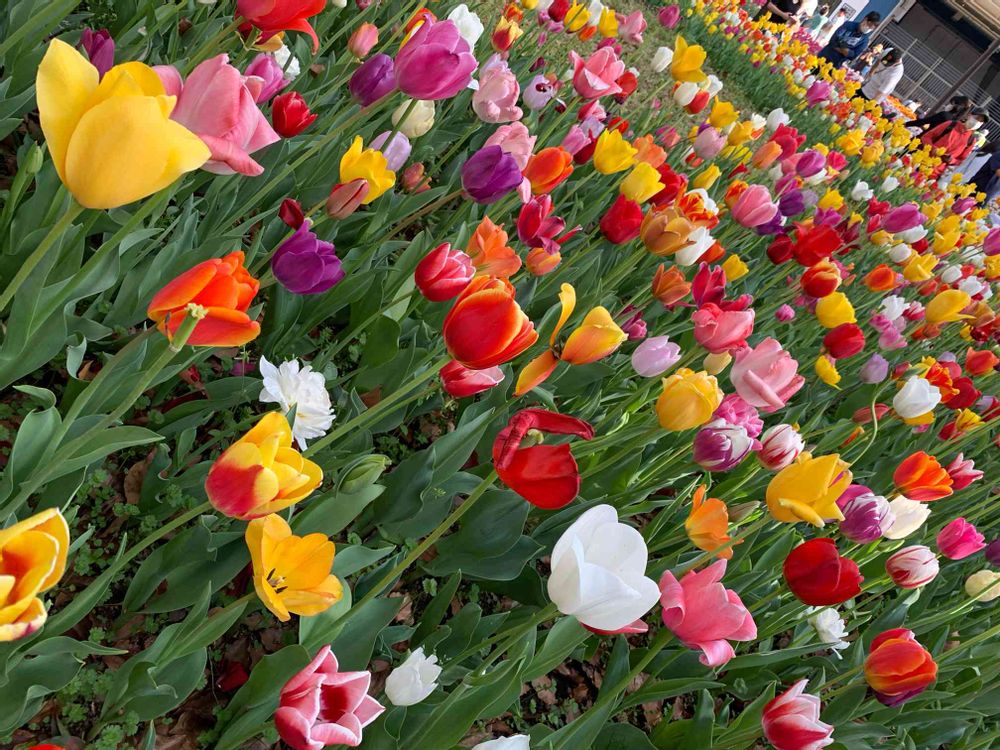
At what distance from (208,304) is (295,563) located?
12.1 inches

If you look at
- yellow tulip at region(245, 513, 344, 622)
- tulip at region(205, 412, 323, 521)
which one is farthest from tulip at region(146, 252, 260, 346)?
yellow tulip at region(245, 513, 344, 622)

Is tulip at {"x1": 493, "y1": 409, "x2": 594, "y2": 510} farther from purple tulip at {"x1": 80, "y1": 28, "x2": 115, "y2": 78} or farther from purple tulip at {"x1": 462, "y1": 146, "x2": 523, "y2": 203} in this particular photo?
purple tulip at {"x1": 80, "y1": 28, "x2": 115, "y2": 78}

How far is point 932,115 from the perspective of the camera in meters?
12.8

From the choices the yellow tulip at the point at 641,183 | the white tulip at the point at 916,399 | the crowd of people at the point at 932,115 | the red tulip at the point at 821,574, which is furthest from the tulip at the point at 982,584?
the crowd of people at the point at 932,115

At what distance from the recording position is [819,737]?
3.96 ft

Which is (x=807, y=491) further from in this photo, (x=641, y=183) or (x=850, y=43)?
(x=850, y=43)

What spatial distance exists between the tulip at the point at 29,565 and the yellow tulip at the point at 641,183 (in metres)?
2.02

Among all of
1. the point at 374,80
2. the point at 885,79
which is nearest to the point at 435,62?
the point at 374,80

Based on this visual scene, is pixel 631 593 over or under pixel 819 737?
over

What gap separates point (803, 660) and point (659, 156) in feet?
5.24

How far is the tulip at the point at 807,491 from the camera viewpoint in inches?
55.9

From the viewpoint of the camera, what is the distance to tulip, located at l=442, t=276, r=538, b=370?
1030 millimetres

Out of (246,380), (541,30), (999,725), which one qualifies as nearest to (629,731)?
(246,380)

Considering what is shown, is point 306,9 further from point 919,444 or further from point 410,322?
point 919,444
